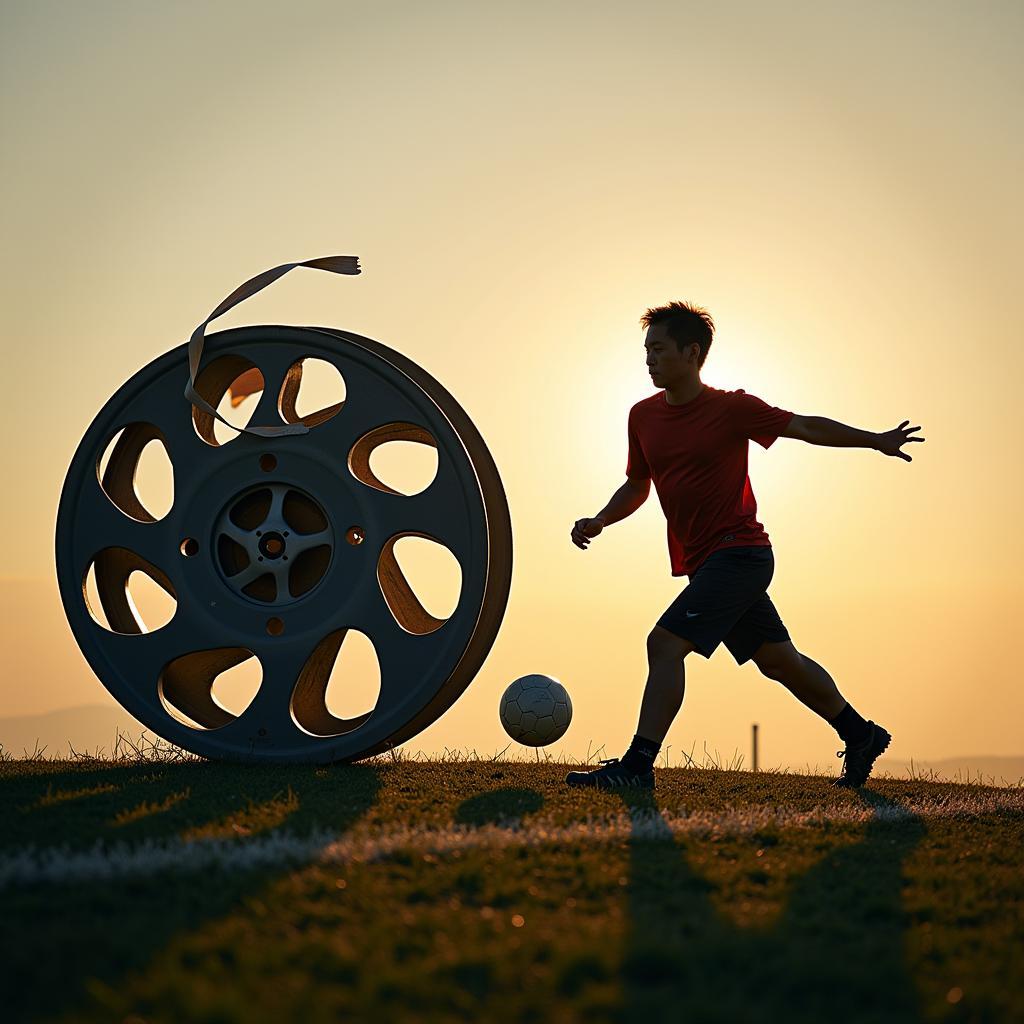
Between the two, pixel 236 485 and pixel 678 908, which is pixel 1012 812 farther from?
pixel 236 485

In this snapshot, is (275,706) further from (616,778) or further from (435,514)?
(616,778)

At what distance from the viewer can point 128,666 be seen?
21.5ft

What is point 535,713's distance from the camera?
7.34 metres

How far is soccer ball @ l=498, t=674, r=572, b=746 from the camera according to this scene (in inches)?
289

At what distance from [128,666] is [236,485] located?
3.63 feet

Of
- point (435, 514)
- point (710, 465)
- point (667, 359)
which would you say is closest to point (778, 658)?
point (710, 465)

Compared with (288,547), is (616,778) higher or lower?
lower

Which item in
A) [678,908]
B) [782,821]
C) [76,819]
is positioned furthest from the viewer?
[782,821]

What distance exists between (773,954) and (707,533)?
354 cm

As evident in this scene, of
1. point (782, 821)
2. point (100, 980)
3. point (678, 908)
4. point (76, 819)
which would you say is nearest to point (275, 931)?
point (100, 980)

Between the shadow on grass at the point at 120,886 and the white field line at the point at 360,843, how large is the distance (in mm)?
101

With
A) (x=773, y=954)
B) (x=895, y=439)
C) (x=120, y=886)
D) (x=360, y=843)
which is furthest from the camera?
(x=895, y=439)

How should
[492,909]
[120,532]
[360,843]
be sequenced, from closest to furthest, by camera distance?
[492,909], [360,843], [120,532]

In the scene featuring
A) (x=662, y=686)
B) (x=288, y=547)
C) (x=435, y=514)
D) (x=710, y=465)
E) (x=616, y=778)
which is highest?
(x=710, y=465)
